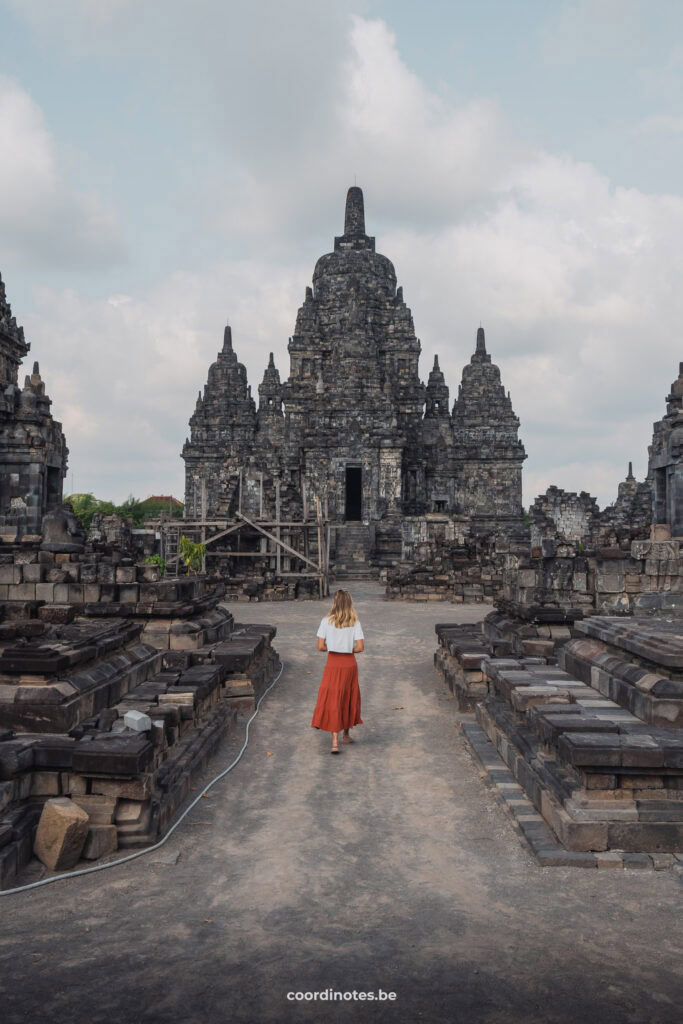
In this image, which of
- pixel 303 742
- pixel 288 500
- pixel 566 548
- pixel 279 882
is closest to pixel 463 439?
pixel 288 500

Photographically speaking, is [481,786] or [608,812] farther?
[481,786]

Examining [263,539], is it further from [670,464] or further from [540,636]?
[540,636]

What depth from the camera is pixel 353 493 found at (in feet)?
109

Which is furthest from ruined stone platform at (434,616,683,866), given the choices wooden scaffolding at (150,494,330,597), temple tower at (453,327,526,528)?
temple tower at (453,327,526,528)

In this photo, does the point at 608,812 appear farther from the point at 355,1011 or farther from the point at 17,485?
the point at 17,485

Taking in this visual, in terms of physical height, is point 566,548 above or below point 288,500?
below

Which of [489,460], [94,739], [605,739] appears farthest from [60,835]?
[489,460]

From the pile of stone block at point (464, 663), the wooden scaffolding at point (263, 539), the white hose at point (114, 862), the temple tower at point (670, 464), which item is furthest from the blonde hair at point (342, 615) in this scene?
the wooden scaffolding at point (263, 539)

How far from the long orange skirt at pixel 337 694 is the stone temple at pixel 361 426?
2036 centimetres

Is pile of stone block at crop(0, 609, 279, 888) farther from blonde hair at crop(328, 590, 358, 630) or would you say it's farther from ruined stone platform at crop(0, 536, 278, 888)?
blonde hair at crop(328, 590, 358, 630)

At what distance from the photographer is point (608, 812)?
4.19m

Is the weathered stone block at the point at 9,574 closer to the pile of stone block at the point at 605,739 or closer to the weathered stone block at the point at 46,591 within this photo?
the weathered stone block at the point at 46,591

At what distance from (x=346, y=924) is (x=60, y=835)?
5.62 feet

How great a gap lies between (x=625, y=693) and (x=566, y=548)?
461 centimetres
